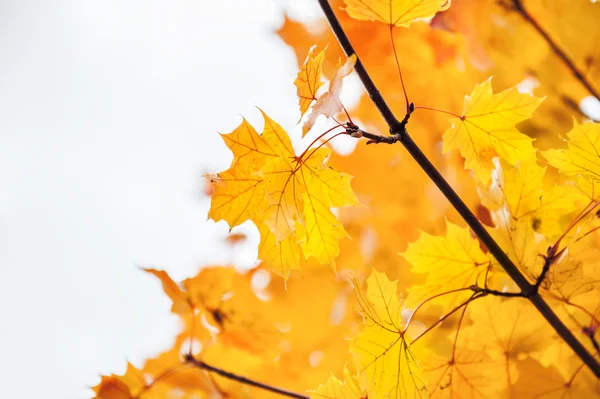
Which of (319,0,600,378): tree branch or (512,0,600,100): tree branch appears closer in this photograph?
(319,0,600,378): tree branch

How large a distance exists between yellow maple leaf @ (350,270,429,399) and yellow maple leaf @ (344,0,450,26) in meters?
0.32

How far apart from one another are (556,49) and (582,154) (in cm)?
40

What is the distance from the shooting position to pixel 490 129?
0.60 meters

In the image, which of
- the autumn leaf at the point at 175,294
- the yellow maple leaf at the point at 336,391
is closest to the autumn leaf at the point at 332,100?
the yellow maple leaf at the point at 336,391

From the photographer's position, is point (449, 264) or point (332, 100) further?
point (449, 264)

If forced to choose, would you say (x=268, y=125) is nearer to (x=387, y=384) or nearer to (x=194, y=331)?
(x=387, y=384)

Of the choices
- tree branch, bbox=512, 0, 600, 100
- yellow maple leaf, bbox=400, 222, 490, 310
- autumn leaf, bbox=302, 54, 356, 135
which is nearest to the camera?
autumn leaf, bbox=302, 54, 356, 135

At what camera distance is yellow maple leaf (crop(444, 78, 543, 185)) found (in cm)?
58

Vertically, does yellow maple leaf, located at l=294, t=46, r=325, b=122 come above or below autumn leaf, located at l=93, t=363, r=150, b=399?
above

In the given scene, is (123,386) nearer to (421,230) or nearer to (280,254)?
(280,254)

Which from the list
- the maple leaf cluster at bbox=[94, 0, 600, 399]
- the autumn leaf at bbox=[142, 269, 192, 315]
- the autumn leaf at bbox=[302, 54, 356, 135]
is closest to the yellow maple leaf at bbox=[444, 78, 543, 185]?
the maple leaf cluster at bbox=[94, 0, 600, 399]

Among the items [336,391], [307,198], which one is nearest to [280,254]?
[307,198]

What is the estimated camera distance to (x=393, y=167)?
3.69ft

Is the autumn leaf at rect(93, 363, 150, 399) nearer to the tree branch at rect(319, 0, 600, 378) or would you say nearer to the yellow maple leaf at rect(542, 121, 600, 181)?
the tree branch at rect(319, 0, 600, 378)
